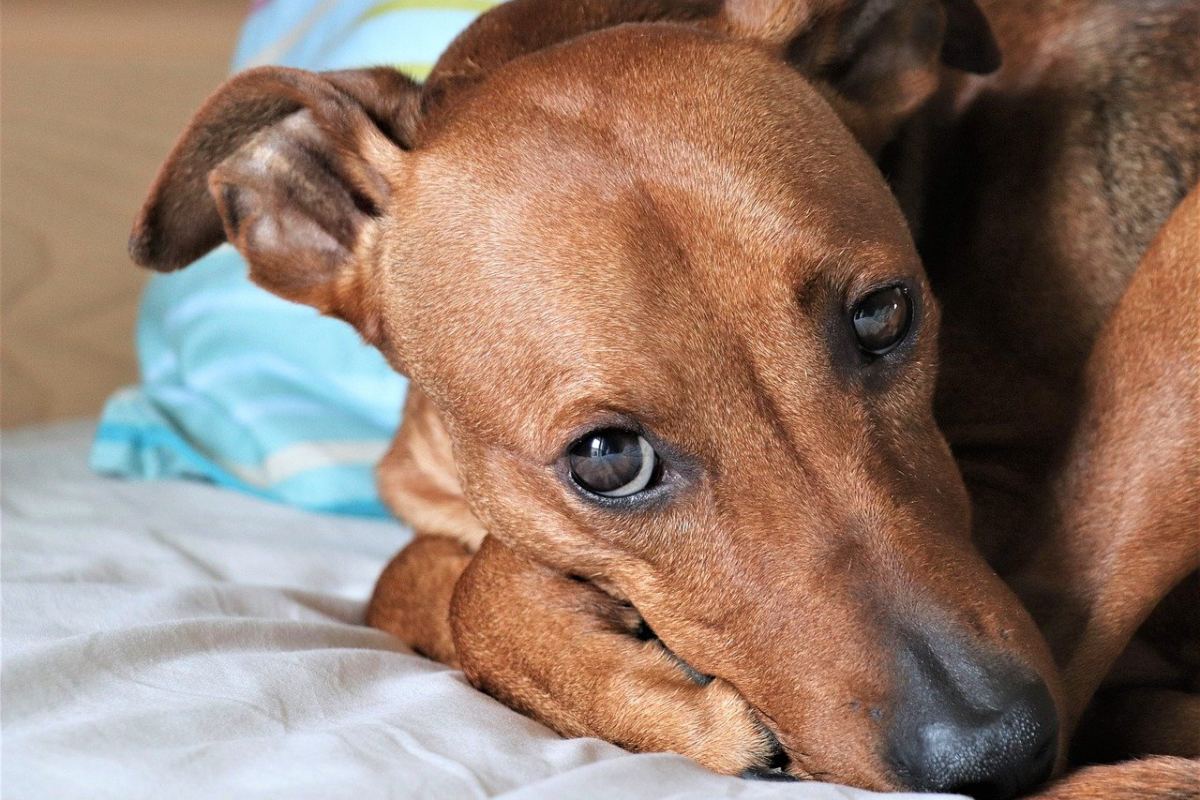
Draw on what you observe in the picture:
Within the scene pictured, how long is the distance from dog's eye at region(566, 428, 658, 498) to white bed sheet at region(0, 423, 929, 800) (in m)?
0.36

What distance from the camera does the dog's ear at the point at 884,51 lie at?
2.43 m

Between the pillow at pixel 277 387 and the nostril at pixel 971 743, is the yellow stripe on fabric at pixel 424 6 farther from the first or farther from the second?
the nostril at pixel 971 743

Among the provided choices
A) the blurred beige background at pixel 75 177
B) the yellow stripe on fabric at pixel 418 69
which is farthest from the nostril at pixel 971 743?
the blurred beige background at pixel 75 177

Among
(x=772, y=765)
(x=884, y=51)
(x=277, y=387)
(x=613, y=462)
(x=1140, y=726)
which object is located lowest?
(x=277, y=387)

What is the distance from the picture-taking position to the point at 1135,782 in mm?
1627

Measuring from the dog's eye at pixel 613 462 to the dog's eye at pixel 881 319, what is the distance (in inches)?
14.6

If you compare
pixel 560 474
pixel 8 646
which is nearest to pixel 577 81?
pixel 560 474

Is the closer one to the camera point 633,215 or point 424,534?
point 633,215

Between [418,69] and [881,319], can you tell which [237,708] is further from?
[418,69]

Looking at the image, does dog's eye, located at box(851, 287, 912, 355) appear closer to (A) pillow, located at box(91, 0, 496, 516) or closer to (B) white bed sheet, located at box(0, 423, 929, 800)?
(B) white bed sheet, located at box(0, 423, 929, 800)

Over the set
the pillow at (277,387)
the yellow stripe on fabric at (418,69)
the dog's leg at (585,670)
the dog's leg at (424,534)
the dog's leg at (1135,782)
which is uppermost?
the yellow stripe on fabric at (418,69)

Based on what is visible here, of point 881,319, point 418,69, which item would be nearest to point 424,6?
point 418,69

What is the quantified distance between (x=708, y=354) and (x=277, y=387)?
2201 mm

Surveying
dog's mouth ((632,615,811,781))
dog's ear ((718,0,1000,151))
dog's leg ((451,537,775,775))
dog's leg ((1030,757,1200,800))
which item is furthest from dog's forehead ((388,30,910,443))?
dog's leg ((1030,757,1200,800))
